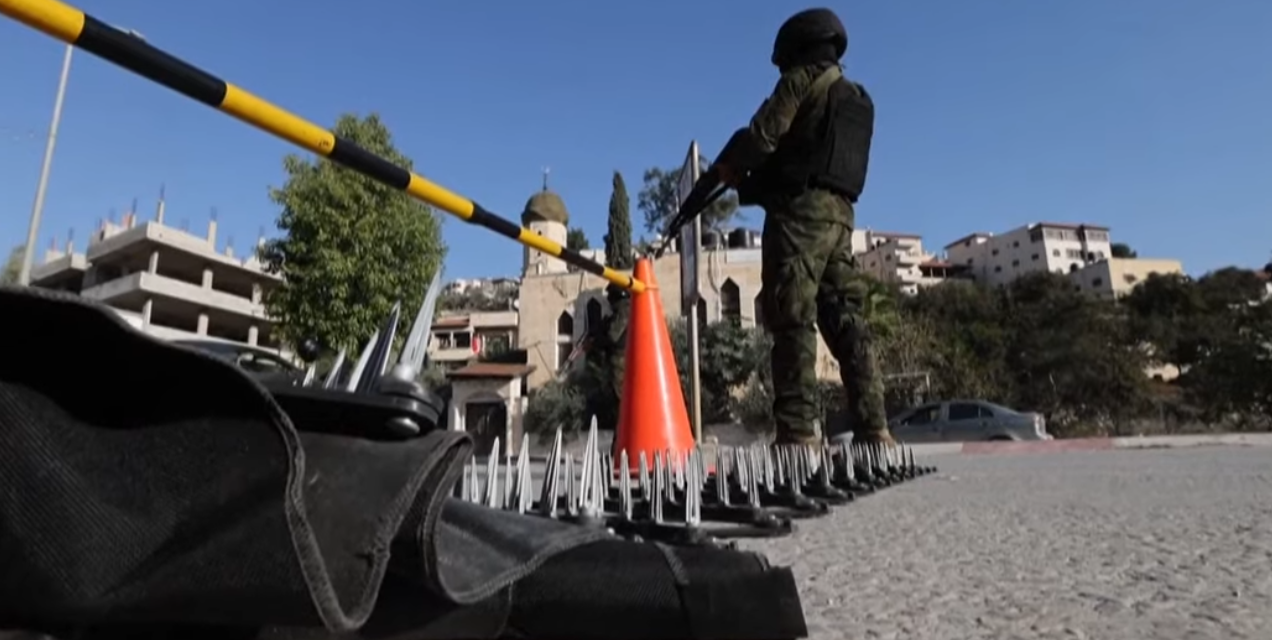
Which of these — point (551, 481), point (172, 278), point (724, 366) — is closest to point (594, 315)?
point (724, 366)

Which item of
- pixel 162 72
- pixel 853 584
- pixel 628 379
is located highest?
pixel 162 72

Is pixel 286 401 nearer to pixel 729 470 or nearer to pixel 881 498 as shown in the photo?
pixel 729 470

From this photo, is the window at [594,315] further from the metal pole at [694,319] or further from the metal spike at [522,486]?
the metal spike at [522,486]

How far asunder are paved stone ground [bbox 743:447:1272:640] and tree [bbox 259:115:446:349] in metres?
14.8

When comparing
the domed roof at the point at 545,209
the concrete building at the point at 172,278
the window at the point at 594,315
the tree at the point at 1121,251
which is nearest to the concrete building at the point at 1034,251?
the tree at the point at 1121,251

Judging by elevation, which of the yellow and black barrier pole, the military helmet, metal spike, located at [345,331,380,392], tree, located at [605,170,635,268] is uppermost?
tree, located at [605,170,635,268]

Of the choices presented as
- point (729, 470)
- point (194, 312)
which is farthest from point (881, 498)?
point (194, 312)

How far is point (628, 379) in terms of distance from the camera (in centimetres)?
404

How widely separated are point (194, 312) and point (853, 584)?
142ft

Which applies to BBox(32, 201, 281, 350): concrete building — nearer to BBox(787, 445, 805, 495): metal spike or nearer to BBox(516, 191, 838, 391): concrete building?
BBox(516, 191, 838, 391): concrete building

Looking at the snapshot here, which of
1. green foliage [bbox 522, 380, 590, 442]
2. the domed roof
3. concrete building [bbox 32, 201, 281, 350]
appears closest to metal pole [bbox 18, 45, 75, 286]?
green foliage [bbox 522, 380, 590, 442]

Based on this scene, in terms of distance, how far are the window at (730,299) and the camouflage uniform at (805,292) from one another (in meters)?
26.0

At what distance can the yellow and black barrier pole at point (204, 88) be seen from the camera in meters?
1.53

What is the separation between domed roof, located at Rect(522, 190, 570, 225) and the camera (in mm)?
41531
